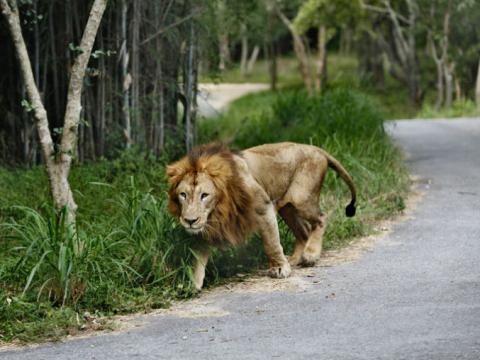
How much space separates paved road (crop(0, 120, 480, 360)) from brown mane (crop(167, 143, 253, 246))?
1.36 feet

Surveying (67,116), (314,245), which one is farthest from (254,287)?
(67,116)

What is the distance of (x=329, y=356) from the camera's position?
545 cm

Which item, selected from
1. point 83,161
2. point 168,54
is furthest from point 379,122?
point 83,161

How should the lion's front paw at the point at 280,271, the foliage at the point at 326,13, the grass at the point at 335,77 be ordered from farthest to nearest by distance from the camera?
1. the grass at the point at 335,77
2. the foliage at the point at 326,13
3. the lion's front paw at the point at 280,271

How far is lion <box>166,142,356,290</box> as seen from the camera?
7.19m

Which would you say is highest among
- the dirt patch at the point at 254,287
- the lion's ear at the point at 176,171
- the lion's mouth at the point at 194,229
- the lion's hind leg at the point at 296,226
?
the lion's ear at the point at 176,171

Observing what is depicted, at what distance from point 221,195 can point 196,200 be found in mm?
214

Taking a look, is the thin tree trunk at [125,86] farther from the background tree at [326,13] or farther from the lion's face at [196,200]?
the background tree at [326,13]

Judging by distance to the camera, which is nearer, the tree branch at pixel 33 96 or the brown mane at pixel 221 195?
the brown mane at pixel 221 195

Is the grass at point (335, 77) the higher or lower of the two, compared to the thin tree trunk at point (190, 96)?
lower

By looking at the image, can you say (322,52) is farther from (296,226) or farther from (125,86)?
(296,226)

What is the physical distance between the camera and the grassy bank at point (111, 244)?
266 inches

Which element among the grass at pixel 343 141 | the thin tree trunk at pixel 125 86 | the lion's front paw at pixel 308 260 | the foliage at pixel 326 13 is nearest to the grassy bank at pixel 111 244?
the grass at pixel 343 141

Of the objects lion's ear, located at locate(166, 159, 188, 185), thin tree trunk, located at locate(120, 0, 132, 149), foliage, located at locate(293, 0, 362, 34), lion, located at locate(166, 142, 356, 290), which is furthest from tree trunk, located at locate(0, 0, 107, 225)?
foliage, located at locate(293, 0, 362, 34)
